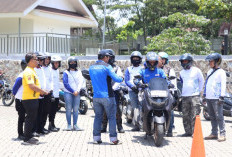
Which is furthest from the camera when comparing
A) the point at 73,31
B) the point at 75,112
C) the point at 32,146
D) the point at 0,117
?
the point at 73,31

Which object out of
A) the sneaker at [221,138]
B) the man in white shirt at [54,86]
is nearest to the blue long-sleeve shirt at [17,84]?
the man in white shirt at [54,86]

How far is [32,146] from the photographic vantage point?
27.3 ft

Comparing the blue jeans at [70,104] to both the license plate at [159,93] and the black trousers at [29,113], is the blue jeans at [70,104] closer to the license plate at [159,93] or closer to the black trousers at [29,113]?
the black trousers at [29,113]

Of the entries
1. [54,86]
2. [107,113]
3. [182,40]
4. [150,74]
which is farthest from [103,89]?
[182,40]

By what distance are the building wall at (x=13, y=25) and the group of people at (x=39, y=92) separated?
1634 cm

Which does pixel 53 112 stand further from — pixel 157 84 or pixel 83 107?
pixel 83 107

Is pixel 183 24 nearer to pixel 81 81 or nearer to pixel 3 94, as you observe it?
pixel 3 94

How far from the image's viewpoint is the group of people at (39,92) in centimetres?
842

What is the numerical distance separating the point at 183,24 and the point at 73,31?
60.6ft

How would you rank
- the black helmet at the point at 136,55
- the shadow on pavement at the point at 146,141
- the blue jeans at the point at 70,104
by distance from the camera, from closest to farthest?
the shadow on pavement at the point at 146,141 → the black helmet at the point at 136,55 → the blue jeans at the point at 70,104

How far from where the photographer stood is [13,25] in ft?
87.6

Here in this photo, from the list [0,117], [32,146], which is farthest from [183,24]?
[32,146]

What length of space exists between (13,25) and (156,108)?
788 inches

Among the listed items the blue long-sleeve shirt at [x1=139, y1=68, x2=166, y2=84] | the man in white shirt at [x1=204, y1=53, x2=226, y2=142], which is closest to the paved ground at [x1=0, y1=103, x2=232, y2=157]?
the man in white shirt at [x1=204, y1=53, x2=226, y2=142]
